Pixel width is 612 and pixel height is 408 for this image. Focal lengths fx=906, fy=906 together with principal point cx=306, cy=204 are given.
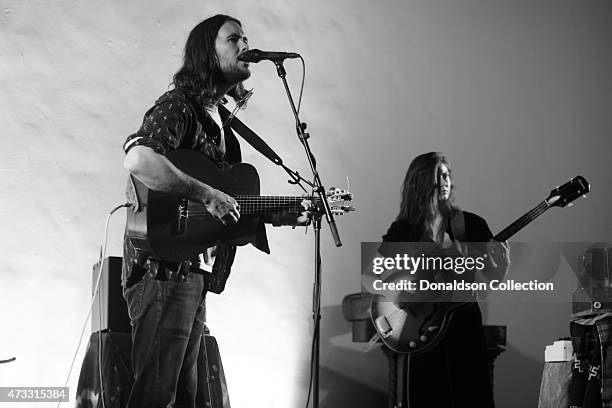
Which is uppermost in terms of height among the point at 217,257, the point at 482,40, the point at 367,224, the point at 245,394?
the point at 482,40

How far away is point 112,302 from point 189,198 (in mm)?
562

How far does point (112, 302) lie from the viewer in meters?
3.30

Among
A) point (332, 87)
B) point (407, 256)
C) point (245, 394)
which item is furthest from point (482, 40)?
point (245, 394)

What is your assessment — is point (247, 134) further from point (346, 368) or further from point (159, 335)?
point (346, 368)

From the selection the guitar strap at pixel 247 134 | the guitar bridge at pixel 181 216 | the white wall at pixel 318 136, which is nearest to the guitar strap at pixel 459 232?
the white wall at pixel 318 136

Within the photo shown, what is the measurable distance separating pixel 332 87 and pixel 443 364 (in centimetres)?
156

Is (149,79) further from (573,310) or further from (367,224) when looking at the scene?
(573,310)

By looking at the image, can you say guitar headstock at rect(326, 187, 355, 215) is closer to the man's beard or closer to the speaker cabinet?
the man's beard

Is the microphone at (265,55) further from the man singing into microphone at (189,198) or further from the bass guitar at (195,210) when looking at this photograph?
the bass guitar at (195,210)

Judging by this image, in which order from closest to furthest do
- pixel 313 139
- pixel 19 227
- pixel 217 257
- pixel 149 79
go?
1. pixel 217 257
2. pixel 19 227
3. pixel 149 79
4. pixel 313 139

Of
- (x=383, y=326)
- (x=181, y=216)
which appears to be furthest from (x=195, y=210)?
(x=383, y=326)

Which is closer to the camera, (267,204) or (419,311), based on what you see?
(267,204)

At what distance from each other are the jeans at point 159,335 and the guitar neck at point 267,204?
35 centimetres

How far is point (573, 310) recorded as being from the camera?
15.3 ft
